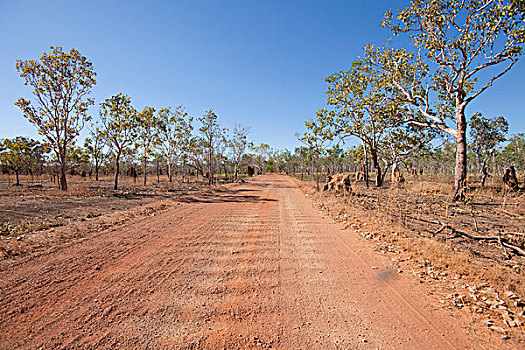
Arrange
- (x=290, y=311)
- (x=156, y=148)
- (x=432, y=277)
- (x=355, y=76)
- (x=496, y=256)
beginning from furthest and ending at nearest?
1. (x=156, y=148)
2. (x=355, y=76)
3. (x=496, y=256)
4. (x=432, y=277)
5. (x=290, y=311)

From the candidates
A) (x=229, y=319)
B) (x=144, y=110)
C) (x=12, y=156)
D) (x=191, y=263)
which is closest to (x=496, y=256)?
(x=229, y=319)

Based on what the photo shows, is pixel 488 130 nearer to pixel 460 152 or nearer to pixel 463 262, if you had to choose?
pixel 460 152

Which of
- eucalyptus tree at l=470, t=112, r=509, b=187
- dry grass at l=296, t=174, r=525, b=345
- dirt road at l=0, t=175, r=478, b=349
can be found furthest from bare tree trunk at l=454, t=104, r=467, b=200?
eucalyptus tree at l=470, t=112, r=509, b=187

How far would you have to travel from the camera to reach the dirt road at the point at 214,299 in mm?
2615

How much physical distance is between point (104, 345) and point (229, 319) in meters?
1.39

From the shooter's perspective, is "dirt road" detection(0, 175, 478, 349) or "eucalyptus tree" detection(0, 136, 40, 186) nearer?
"dirt road" detection(0, 175, 478, 349)

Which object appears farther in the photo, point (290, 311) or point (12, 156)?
point (12, 156)

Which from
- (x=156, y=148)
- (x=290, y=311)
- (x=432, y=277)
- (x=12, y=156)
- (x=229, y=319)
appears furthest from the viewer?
(x=156, y=148)

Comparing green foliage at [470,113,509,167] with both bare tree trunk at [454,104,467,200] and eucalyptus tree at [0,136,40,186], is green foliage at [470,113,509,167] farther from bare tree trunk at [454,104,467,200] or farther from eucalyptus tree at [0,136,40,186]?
eucalyptus tree at [0,136,40,186]

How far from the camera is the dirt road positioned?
8.58 feet

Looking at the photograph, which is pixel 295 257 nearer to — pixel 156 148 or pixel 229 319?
pixel 229 319

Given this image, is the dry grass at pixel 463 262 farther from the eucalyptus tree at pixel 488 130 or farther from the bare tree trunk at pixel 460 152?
the eucalyptus tree at pixel 488 130

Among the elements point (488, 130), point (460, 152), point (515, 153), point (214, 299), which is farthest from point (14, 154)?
point (515, 153)

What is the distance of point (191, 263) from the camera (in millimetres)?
4633
